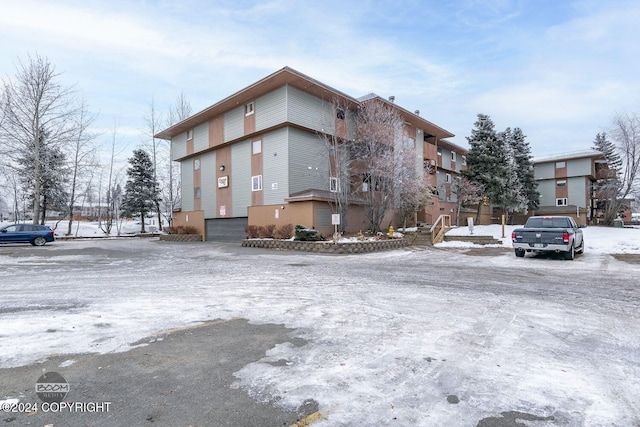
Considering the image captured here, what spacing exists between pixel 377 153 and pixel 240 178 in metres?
10.3

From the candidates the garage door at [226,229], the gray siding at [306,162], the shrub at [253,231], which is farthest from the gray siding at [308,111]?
the garage door at [226,229]

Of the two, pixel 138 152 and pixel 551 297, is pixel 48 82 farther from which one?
pixel 551 297

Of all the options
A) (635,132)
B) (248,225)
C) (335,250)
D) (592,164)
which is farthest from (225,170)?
(592,164)

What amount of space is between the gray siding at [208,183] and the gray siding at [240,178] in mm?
A: 2610

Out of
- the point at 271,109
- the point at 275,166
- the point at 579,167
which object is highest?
the point at 271,109

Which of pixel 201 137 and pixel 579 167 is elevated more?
pixel 201 137

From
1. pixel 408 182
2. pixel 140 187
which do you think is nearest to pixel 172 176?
pixel 140 187

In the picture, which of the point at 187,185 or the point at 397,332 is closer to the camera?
the point at 397,332

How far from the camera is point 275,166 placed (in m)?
22.9

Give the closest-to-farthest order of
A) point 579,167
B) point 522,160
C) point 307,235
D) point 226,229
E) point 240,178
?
point 307,235, point 240,178, point 226,229, point 522,160, point 579,167

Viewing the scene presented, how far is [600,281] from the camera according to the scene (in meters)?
8.80

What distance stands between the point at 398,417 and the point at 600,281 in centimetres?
903

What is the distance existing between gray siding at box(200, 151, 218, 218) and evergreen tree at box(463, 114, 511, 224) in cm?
2260

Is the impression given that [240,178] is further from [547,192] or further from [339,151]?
[547,192]
